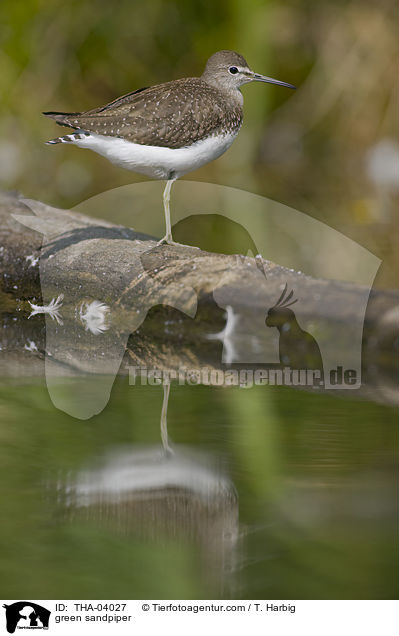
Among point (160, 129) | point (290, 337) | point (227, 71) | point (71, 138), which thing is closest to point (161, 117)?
point (160, 129)

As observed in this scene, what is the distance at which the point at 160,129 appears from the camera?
5023 millimetres

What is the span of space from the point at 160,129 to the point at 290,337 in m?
1.26

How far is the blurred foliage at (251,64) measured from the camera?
10.4 metres

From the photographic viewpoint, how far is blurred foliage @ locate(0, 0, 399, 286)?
10.4 m

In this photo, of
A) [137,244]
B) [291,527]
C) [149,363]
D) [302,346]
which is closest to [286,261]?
[137,244]

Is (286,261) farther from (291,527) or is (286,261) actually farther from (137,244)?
(291,527)

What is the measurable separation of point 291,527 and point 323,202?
6596 millimetres

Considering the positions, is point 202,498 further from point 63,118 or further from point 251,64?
point 251,64

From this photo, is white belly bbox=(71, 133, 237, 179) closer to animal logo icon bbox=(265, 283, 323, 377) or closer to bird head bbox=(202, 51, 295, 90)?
bird head bbox=(202, 51, 295, 90)

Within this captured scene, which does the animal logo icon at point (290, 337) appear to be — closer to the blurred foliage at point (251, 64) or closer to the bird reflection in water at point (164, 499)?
the bird reflection in water at point (164, 499)

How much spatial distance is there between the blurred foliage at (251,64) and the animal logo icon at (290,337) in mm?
5201

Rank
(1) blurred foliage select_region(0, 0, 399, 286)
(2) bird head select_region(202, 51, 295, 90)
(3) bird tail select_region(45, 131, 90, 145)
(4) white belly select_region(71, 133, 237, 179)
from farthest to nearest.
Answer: (1) blurred foliage select_region(0, 0, 399, 286) < (2) bird head select_region(202, 51, 295, 90) < (4) white belly select_region(71, 133, 237, 179) < (3) bird tail select_region(45, 131, 90, 145)

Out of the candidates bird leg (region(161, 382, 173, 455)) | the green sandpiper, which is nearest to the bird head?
the green sandpiper
